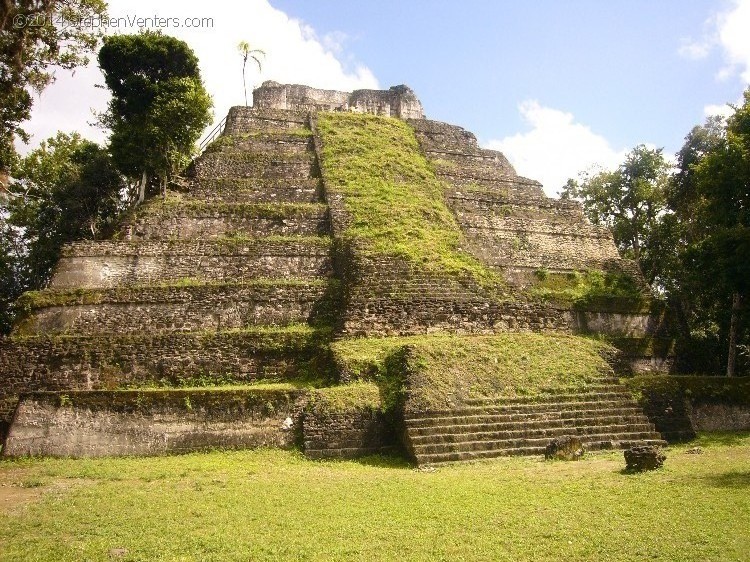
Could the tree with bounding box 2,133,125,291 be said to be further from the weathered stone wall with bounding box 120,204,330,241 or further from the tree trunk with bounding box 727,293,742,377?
the tree trunk with bounding box 727,293,742,377

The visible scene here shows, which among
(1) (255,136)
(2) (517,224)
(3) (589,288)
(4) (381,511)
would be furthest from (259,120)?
(4) (381,511)

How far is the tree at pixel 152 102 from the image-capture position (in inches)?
776

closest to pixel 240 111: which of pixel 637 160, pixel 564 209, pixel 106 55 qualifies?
pixel 106 55

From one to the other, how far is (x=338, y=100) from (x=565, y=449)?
851 inches

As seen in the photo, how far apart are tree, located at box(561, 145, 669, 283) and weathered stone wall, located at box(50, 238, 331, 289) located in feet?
55.2

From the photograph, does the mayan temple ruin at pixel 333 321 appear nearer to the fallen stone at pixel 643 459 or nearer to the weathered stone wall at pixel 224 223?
the weathered stone wall at pixel 224 223

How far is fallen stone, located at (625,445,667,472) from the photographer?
905 centimetres

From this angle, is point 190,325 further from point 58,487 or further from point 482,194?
point 482,194

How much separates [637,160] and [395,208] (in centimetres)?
1445

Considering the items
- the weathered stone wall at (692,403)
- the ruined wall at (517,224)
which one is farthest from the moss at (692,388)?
the ruined wall at (517,224)

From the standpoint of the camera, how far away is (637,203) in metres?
26.9

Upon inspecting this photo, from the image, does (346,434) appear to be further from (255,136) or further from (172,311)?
(255,136)

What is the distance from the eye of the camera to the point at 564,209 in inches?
851

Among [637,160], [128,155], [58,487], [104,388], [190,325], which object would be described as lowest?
[58,487]
